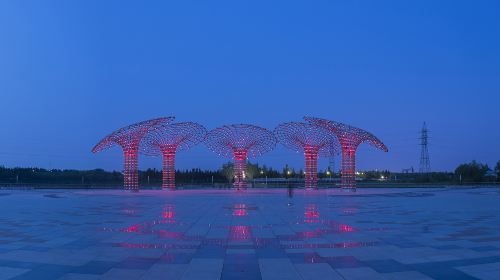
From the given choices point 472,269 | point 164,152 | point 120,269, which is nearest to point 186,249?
point 120,269

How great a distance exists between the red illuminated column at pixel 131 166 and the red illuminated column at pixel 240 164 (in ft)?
37.0

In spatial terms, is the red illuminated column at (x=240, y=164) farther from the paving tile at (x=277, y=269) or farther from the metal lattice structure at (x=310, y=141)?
the paving tile at (x=277, y=269)

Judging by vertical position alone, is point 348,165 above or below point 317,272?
above

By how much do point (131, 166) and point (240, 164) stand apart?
1263cm

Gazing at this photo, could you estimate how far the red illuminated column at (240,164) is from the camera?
57.8 m

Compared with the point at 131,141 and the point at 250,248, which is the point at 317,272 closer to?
the point at 250,248

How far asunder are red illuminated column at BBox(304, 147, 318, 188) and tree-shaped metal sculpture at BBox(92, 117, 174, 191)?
1647 centimetres

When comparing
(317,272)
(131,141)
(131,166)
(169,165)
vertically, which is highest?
(131,141)

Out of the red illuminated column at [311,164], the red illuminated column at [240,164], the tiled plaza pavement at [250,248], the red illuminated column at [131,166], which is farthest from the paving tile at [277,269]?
the red illuminated column at [311,164]

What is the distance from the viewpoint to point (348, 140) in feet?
173

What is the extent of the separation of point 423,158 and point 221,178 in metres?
40.9

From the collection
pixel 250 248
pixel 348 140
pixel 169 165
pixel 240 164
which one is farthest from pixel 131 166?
pixel 250 248

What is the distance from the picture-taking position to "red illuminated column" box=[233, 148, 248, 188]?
57781mm

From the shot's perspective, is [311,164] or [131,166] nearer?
[131,166]
